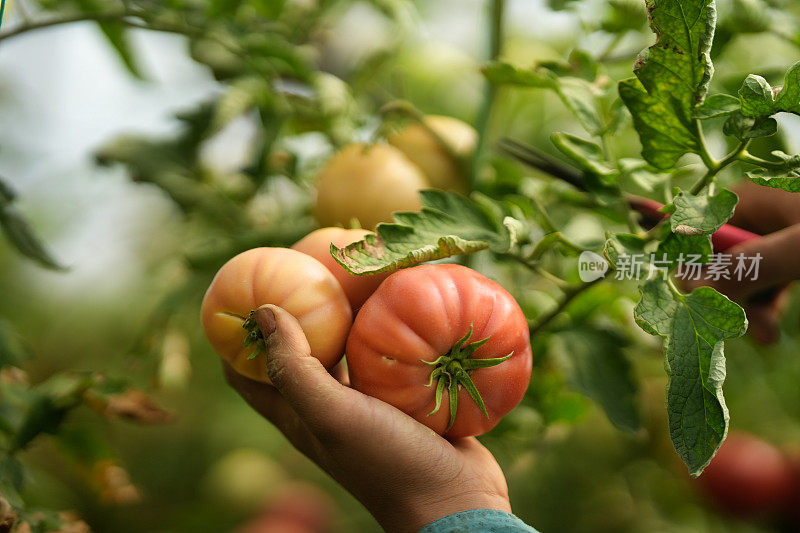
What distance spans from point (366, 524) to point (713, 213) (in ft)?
3.85

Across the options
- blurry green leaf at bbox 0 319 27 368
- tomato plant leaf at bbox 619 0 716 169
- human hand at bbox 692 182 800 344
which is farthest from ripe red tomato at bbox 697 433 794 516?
blurry green leaf at bbox 0 319 27 368

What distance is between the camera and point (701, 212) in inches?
16.8

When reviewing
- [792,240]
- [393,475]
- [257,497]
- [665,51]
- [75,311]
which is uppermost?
[665,51]

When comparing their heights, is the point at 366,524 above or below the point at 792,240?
below

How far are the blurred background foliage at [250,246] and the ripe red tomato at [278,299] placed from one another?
0.21m

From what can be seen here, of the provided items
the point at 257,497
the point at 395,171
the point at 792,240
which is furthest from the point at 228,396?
the point at 792,240

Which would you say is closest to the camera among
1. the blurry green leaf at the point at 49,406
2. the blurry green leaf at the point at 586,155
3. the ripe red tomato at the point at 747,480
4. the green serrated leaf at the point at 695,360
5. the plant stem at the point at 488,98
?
the green serrated leaf at the point at 695,360

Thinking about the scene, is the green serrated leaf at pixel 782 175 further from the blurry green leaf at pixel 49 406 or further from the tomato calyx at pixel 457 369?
the blurry green leaf at pixel 49 406

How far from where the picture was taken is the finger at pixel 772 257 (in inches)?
20.5

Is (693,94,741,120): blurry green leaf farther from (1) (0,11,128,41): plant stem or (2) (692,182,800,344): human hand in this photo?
(1) (0,11,128,41): plant stem

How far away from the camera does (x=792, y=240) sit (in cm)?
52

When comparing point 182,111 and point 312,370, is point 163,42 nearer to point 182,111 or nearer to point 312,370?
point 182,111

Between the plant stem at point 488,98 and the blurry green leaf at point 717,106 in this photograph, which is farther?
the plant stem at point 488,98

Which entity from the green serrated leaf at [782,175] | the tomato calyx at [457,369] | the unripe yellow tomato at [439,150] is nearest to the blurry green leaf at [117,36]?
the unripe yellow tomato at [439,150]
